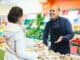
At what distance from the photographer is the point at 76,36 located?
2619mm

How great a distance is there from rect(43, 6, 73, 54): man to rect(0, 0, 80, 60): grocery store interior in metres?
0.05

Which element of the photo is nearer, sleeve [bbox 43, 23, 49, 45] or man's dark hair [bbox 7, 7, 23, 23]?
man's dark hair [bbox 7, 7, 23, 23]

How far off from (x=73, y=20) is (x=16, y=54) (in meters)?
0.83

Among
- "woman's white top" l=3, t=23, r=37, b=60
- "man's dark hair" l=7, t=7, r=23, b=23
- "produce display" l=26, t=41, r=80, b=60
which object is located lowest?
"produce display" l=26, t=41, r=80, b=60

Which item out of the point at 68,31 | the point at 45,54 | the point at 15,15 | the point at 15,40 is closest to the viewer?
the point at 15,40

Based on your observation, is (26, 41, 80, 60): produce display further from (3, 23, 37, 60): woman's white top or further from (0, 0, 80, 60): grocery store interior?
(3, 23, 37, 60): woman's white top

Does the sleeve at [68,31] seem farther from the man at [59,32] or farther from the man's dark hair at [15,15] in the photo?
the man's dark hair at [15,15]

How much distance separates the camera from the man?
267 cm

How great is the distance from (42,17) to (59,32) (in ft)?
1.06

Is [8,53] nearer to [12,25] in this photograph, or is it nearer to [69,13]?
[12,25]

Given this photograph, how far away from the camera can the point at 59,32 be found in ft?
8.92

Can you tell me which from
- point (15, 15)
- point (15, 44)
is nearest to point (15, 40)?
point (15, 44)

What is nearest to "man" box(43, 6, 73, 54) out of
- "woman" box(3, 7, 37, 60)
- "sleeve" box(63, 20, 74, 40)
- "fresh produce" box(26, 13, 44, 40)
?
"sleeve" box(63, 20, 74, 40)

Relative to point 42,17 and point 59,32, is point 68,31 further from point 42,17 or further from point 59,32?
point 42,17
